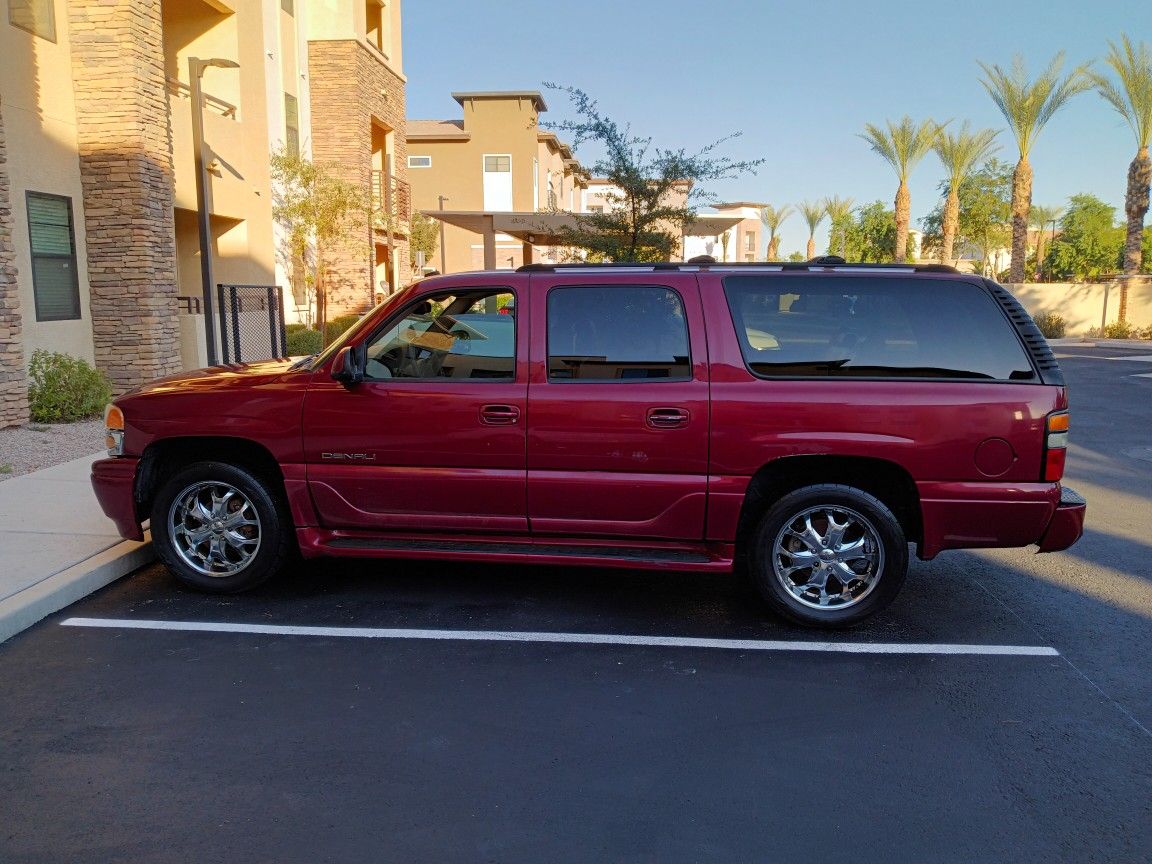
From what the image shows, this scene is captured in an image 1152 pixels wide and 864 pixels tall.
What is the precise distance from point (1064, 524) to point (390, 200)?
2780 centimetres

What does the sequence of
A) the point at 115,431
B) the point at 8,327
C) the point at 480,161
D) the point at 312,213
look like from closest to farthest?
the point at 115,431 → the point at 8,327 → the point at 312,213 → the point at 480,161

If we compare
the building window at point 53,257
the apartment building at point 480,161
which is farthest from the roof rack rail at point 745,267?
the apartment building at point 480,161

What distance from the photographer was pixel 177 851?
3.22m

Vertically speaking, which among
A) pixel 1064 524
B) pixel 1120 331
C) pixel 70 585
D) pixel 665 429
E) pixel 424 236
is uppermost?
pixel 424 236

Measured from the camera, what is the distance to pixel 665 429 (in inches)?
205

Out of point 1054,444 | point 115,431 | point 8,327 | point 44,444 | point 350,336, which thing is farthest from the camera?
point 8,327

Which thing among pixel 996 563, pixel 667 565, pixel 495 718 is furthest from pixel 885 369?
pixel 495 718

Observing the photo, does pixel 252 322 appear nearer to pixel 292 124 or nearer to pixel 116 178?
pixel 116 178

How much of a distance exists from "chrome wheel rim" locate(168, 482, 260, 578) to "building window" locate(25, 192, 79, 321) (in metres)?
8.30

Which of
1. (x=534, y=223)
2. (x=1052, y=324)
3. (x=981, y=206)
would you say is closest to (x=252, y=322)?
(x=534, y=223)

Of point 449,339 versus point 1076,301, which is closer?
point 449,339

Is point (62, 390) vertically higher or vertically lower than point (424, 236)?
lower

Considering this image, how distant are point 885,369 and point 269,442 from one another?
353 centimetres

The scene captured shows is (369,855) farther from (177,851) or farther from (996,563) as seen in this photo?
(996,563)
